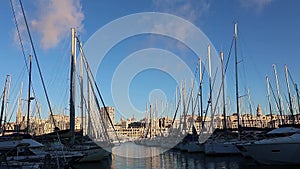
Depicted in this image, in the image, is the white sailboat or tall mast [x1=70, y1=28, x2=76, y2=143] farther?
→ tall mast [x1=70, y1=28, x2=76, y2=143]

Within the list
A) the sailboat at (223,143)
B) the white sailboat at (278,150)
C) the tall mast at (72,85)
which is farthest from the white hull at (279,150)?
the tall mast at (72,85)

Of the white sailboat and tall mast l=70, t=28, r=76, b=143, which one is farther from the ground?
tall mast l=70, t=28, r=76, b=143

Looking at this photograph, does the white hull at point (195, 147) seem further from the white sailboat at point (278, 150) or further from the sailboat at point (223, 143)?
the white sailboat at point (278, 150)

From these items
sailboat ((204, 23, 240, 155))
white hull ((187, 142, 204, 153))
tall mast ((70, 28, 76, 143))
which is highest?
tall mast ((70, 28, 76, 143))

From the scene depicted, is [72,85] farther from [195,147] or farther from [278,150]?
[195,147]

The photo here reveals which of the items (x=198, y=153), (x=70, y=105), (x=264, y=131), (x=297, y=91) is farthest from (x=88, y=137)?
(x=297, y=91)

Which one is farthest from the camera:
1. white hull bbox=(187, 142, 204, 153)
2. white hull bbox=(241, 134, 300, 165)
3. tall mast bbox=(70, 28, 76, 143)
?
white hull bbox=(187, 142, 204, 153)

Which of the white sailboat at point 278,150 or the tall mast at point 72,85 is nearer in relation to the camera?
the white sailboat at point 278,150

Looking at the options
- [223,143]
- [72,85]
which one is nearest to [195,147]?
[223,143]

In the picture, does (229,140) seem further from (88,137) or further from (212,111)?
(88,137)

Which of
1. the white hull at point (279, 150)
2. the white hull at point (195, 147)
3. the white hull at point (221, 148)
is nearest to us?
the white hull at point (279, 150)

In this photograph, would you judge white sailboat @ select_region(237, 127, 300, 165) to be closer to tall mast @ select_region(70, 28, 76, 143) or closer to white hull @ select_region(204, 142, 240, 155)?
white hull @ select_region(204, 142, 240, 155)

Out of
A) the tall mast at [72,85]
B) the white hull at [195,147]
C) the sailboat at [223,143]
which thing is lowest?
the white hull at [195,147]

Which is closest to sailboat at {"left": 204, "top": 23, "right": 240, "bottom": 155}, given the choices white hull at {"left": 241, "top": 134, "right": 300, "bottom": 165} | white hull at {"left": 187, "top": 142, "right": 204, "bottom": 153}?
white hull at {"left": 187, "top": 142, "right": 204, "bottom": 153}
